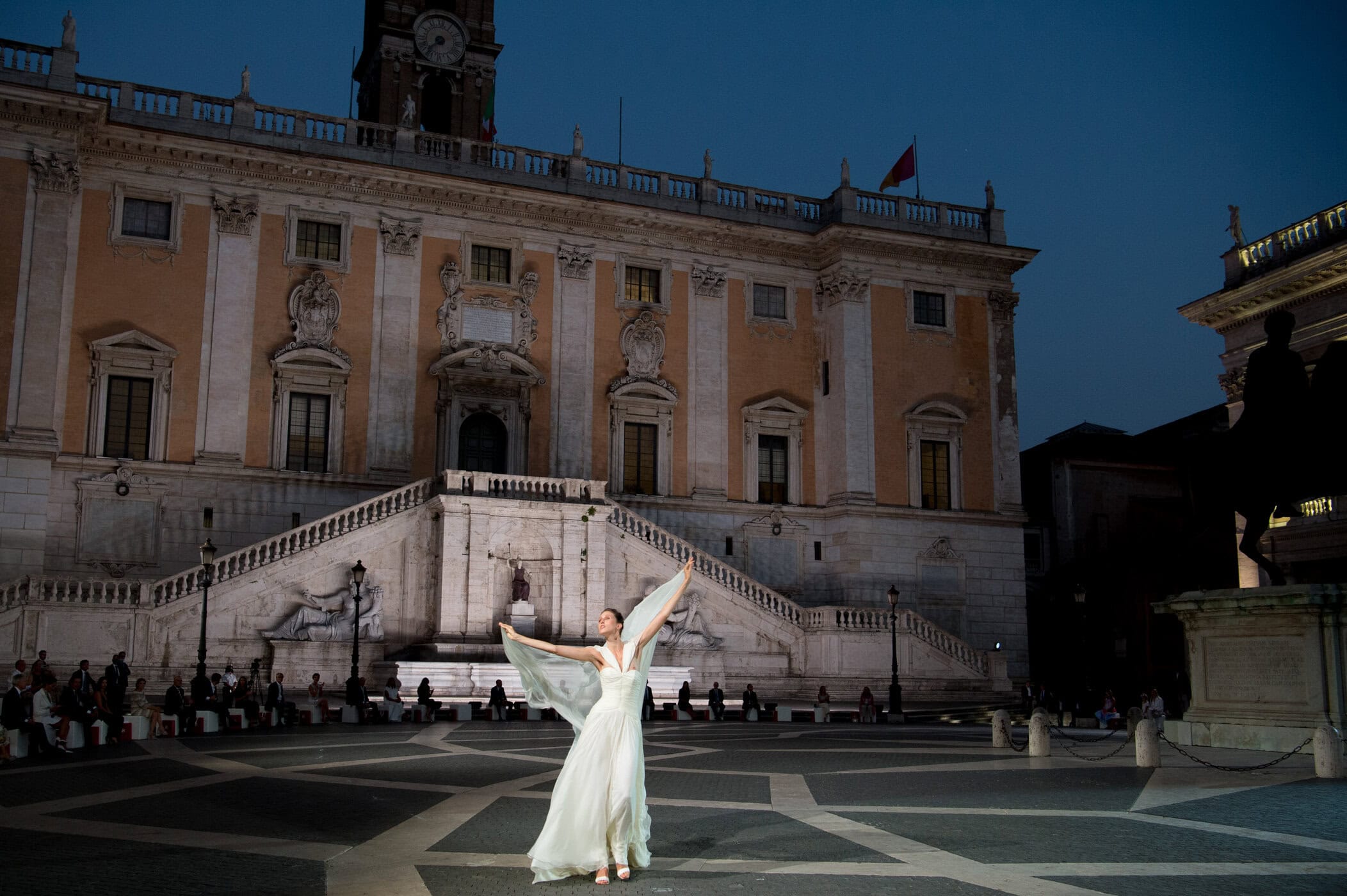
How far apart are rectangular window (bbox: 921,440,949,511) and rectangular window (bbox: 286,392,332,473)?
19379 mm

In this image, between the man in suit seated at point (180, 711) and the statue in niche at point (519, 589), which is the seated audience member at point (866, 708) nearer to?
the statue in niche at point (519, 589)

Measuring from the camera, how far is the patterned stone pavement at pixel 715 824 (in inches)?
321

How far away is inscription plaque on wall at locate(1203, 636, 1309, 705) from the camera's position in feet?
48.5

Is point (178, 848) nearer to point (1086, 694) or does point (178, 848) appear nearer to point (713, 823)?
point (713, 823)

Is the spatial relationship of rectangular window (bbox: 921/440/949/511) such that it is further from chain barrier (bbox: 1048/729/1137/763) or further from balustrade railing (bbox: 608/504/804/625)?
chain barrier (bbox: 1048/729/1137/763)

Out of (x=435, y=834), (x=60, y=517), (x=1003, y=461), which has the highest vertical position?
(x=1003, y=461)

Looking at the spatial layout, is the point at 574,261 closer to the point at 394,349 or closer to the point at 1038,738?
the point at 394,349

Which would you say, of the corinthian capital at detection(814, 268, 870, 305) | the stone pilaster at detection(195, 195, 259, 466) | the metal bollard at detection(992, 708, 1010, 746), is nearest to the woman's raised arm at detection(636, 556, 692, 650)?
the metal bollard at detection(992, 708, 1010, 746)

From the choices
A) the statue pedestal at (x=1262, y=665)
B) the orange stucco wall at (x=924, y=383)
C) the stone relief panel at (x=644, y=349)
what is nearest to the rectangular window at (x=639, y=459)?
the stone relief panel at (x=644, y=349)

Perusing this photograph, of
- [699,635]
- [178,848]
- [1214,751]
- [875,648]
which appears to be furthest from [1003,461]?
[178,848]

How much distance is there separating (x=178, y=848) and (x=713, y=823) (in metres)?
4.34

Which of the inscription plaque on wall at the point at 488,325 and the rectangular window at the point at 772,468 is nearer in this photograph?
the inscription plaque on wall at the point at 488,325

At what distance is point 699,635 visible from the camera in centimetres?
3362

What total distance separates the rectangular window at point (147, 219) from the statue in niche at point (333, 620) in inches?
466
